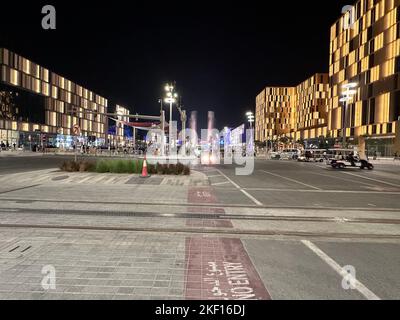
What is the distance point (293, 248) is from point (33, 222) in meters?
5.41

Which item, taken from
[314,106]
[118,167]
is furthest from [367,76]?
[118,167]

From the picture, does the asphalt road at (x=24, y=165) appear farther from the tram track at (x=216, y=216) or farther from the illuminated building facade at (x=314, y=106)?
the illuminated building facade at (x=314, y=106)

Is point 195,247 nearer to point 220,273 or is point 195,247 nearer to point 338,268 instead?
point 220,273

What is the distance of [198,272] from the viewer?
4.68 m

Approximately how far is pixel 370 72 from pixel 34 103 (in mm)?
78396

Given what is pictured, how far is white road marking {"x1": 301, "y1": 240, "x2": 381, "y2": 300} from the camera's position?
408 cm

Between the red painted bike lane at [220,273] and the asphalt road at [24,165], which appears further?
the asphalt road at [24,165]

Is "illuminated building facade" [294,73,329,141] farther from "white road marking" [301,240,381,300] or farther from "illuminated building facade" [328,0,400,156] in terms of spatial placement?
"white road marking" [301,240,381,300]

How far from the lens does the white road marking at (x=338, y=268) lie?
4077mm

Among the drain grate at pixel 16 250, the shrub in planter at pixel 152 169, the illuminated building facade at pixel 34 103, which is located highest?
the illuminated building facade at pixel 34 103

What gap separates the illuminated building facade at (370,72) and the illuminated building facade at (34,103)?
53.8 metres

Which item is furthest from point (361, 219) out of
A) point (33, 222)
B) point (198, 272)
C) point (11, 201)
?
point (11, 201)
